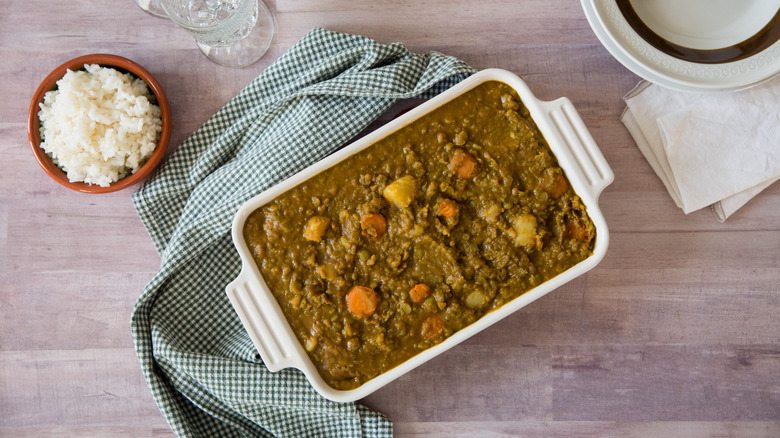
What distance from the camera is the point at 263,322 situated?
7.25ft

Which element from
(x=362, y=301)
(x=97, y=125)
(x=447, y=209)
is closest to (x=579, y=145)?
(x=447, y=209)

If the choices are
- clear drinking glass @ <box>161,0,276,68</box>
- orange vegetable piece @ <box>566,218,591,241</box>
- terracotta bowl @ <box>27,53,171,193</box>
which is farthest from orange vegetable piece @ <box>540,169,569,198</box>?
terracotta bowl @ <box>27,53,171,193</box>

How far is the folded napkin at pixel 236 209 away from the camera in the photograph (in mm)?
2430

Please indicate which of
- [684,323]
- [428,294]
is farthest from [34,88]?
[684,323]

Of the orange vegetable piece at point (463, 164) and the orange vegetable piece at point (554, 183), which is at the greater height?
the orange vegetable piece at point (463, 164)

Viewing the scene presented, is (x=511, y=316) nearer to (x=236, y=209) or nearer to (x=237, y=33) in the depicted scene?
(x=236, y=209)

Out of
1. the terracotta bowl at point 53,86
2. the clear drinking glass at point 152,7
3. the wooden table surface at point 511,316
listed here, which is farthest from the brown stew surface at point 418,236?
the clear drinking glass at point 152,7

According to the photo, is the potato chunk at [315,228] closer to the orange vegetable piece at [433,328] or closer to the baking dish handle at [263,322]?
the baking dish handle at [263,322]

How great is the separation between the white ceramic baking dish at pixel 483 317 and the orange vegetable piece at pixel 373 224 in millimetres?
256

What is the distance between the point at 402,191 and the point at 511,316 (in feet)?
2.96

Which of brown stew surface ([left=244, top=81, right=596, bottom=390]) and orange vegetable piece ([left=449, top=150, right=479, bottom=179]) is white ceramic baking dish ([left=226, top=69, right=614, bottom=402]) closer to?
brown stew surface ([left=244, top=81, right=596, bottom=390])

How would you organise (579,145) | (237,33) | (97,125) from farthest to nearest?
(237,33) < (97,125) < (579,145)

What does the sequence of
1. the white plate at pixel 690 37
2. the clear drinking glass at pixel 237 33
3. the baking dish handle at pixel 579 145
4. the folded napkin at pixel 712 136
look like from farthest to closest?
the clear drinking glass at pixel 237 33, the folded napkin at pixel 712 136, the white plate at pixel 690 37, the baking dish handle at pixel 579 145

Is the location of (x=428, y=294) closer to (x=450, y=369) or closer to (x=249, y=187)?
(x=450, y=369)
